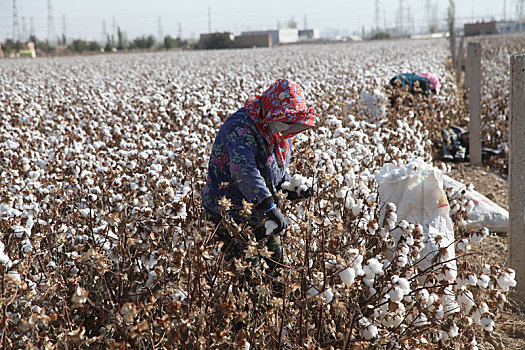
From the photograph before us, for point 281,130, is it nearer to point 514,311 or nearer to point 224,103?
point 514,311

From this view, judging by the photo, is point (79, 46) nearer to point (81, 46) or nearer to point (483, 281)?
point (81, 46)

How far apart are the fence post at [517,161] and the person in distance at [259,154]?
1.42 m

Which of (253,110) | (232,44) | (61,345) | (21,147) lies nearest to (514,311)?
(253,110)

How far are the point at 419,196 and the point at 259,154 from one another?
1011mm

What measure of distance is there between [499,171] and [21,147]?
16.7 ft

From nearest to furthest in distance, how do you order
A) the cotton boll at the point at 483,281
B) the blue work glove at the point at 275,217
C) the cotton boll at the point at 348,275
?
the cotton boll at the point at 348,275 → the cotton boll at the point at 483,281 → the blue work glove at the point at 275,217

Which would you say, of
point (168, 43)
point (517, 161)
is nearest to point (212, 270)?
point (517, 161)

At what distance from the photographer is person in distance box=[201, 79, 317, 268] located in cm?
248

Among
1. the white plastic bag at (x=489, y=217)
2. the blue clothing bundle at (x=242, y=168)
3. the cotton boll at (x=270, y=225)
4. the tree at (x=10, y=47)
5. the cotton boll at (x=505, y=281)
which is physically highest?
the tree at (x=10, y=47)

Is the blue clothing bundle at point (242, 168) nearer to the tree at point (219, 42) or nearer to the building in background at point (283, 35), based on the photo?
the tree at point (219, 42)

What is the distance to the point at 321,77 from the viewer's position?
41.5 ft

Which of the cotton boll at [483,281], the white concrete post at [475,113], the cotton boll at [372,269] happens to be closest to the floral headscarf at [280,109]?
the cotton boll at [372,269]

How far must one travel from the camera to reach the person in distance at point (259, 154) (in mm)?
2482

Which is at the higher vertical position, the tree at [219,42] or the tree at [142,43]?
the tree at [142,43]
